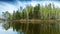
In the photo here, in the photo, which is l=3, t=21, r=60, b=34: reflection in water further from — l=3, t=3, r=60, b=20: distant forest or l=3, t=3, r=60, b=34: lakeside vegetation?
l=3, t=3, r=60, b=20: distant forest

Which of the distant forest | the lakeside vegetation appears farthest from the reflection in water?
the distant forest

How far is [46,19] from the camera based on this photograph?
2557 millimetres

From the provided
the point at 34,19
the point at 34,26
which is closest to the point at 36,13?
the point at 34,19

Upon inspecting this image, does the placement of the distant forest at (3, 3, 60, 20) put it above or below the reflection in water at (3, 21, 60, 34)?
above

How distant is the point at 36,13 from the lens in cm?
259

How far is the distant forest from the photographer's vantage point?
257cm

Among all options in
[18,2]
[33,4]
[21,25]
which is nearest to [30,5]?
[33,4]

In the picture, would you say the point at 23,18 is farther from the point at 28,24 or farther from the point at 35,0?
the point at 35,0

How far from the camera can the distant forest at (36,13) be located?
2.57 m

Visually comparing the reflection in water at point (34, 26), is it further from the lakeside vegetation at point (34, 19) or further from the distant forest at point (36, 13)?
the distant forest at point (36, 13)

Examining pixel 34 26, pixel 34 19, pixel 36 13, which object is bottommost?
pixel 34 26

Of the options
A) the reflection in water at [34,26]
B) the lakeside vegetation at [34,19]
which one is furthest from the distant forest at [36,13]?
the reflection in water at [34,26]

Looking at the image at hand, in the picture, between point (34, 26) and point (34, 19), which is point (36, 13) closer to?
point (34, 19)

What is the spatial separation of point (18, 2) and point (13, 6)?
12 cm
